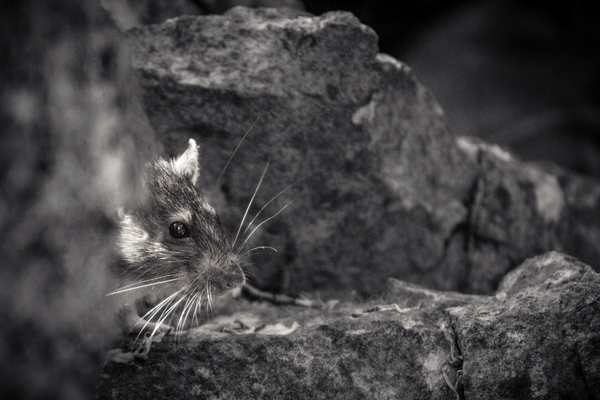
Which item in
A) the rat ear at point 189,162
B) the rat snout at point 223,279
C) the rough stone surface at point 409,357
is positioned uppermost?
the rat ear at point 189,162

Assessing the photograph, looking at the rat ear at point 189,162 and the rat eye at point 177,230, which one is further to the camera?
the rat ear at point 189,162

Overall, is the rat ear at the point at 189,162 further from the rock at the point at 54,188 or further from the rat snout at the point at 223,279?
the rock at the point at 54,188

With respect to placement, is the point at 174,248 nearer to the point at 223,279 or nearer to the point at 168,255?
the point at 168,255

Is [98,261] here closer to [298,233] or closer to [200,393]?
[200,393]

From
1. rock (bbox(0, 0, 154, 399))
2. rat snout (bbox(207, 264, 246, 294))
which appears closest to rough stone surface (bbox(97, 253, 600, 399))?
rat snout (bbox(207, 264, 246, 294))

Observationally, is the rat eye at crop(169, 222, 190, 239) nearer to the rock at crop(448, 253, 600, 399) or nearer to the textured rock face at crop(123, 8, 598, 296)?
the textured rock face at crop(123, 8, 598, 296)

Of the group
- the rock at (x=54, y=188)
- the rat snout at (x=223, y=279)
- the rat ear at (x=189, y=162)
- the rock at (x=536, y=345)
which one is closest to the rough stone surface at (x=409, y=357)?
the rock at (x=536, y=345)

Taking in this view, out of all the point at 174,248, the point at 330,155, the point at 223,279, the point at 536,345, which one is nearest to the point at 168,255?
the point at 174,248

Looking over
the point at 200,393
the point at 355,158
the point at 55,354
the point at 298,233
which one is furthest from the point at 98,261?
the point at 355,158
